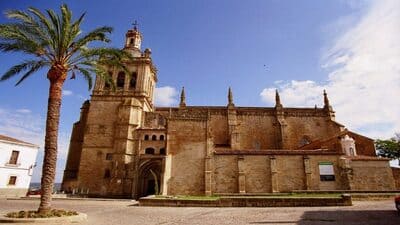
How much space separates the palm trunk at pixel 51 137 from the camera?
1130 centimetres

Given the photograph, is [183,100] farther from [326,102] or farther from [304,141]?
[326,102]

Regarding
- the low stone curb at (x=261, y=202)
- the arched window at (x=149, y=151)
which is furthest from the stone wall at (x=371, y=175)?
the arched window at (x=149, y=151)

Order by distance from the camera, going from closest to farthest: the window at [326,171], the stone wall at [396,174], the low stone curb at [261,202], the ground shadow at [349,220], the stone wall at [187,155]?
the ground shadow at [349,220], the low stone curb at [261,202], the stone wall at [187,155], the window at [326,171], the stone wall at [396,174]

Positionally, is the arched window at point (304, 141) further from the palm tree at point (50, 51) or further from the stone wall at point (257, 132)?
the palm tree at point (50, 51)

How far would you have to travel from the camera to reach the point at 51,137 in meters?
12.0

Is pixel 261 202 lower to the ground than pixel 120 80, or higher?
lower

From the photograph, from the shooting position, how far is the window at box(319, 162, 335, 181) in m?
24.9

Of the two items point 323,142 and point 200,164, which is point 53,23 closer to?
point 200,164

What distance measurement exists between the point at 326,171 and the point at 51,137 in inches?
932

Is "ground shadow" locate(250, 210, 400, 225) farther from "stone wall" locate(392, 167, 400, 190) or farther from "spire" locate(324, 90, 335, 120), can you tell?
"spire" locate(324, 90, 335, 120)


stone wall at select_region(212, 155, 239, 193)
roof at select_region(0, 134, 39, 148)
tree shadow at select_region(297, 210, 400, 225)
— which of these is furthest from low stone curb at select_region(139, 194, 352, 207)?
roof at select_region(0, 134, 39, 148)

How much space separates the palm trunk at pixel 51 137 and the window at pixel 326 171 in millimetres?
22890

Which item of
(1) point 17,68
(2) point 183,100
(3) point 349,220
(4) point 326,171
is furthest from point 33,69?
(2) point 183,100

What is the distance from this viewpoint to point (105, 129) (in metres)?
34.6
